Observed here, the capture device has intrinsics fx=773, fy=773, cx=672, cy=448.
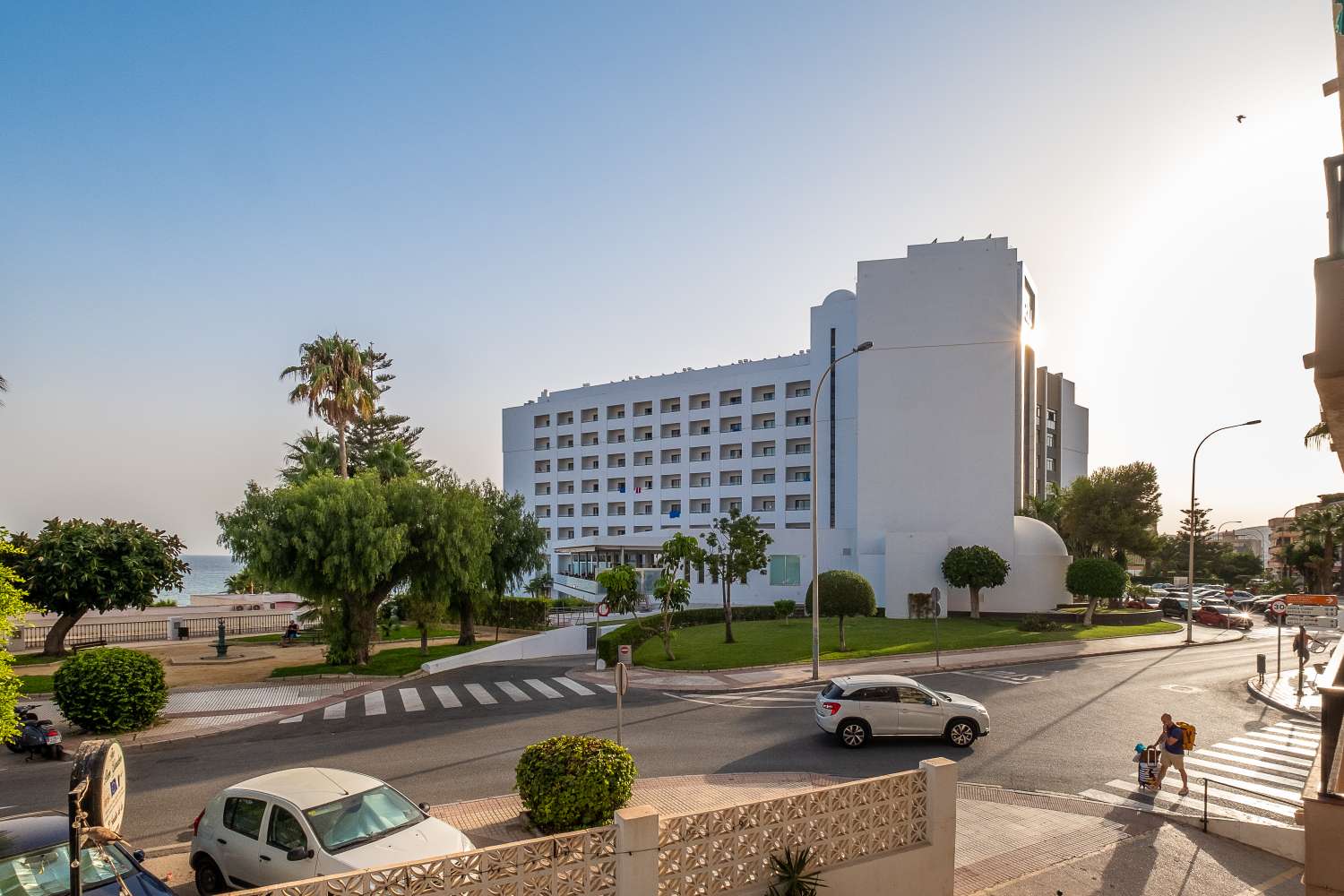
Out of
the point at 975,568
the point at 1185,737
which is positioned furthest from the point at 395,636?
the point at 1185,737

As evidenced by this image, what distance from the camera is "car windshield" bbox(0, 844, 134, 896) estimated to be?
712cm

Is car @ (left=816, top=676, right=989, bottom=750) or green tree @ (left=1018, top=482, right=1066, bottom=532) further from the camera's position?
green tree @ (left=1018, top=482, right=1066, bottom=532)

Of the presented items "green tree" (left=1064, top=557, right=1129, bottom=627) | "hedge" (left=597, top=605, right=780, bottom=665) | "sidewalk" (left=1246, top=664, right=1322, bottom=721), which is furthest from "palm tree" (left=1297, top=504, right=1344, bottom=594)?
"hedge" (left=597, top=605, right=780, bottom=665)

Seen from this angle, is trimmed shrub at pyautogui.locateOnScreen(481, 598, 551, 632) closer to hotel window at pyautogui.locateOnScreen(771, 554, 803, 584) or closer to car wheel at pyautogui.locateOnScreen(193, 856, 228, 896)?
hotel window at pyautogui.locateOnScreen(771, 554, 803, 584)

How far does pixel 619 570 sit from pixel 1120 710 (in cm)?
1824

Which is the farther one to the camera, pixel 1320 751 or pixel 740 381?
pixel 740 381

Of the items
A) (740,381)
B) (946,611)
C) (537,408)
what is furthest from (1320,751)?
(537,408)

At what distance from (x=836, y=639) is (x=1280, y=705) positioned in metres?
16.9

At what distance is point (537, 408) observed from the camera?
85312 mm

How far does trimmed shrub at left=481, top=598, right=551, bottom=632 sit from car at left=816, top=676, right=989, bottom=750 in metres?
29.6

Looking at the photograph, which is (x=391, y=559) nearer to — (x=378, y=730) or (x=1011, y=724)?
(x=378, y=730)

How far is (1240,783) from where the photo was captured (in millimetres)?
14602

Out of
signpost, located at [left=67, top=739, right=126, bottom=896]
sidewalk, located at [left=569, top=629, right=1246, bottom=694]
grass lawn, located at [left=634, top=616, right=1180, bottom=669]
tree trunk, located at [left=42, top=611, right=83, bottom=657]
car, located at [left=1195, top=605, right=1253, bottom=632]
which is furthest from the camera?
car, located at [left=1195, top=605, right=1253, bottom=632]

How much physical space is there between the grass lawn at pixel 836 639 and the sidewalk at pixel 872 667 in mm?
840
